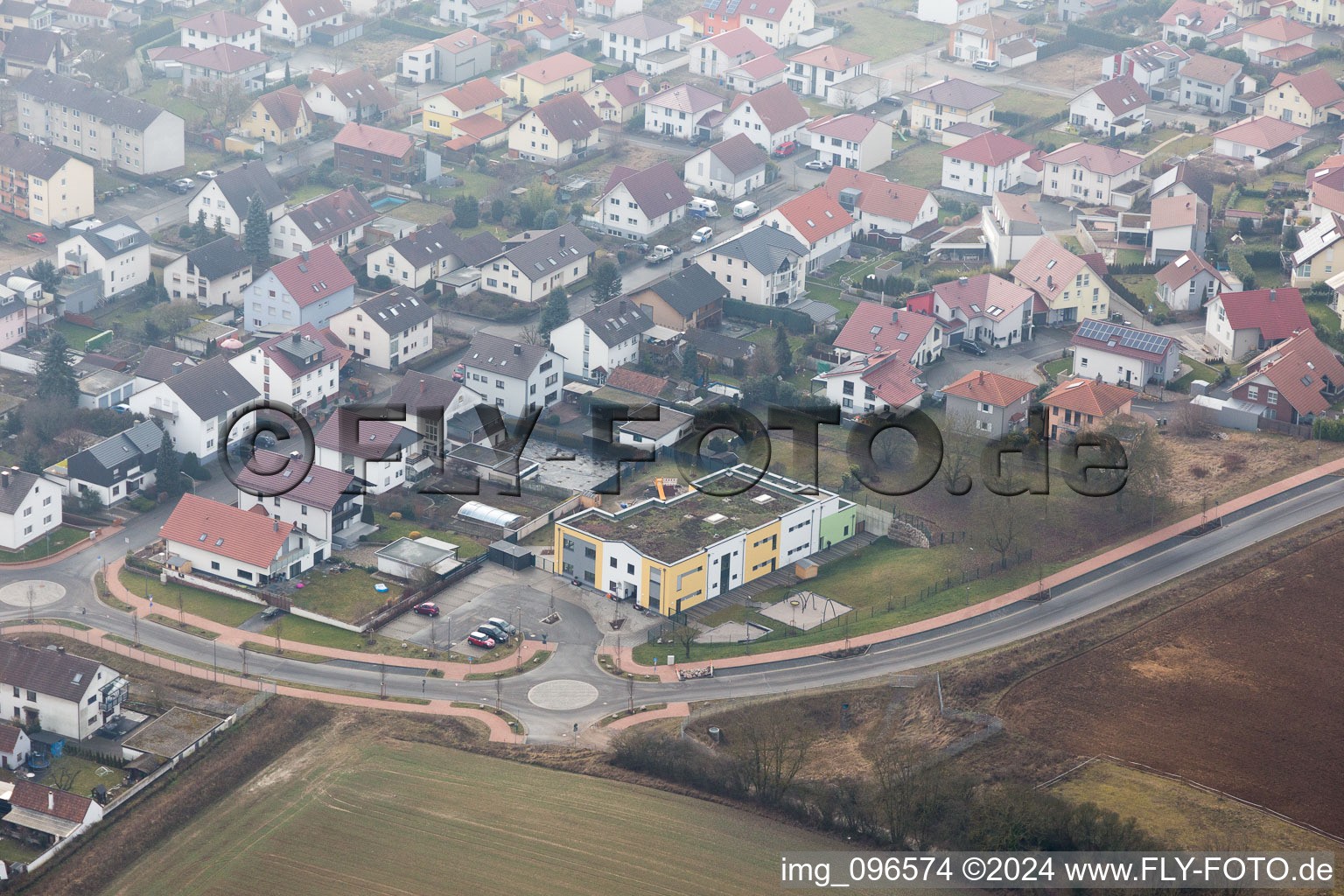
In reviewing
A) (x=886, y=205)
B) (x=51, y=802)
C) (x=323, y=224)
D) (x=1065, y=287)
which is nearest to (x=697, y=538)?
(x=51, y=802)

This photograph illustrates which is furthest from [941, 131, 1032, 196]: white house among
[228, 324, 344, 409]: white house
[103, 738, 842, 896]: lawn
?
[103, 738, 842, 896]: lawn

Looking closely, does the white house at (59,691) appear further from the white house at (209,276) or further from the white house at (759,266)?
the white house at (759,266)

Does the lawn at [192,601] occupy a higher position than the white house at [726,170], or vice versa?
the white house at [726,170]

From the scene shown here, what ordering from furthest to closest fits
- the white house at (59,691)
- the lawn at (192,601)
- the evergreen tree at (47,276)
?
the evergreen tree at (47,276), the lawn at (192,601), the white house at (59,691)

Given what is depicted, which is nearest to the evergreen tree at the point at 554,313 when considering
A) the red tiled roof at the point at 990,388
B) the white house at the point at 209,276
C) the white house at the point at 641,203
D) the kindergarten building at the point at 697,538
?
the white house at the point at 641,203

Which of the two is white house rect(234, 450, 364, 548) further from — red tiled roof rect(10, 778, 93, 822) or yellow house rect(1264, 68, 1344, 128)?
yellow house rect(1264, 68, 1344, 128)
